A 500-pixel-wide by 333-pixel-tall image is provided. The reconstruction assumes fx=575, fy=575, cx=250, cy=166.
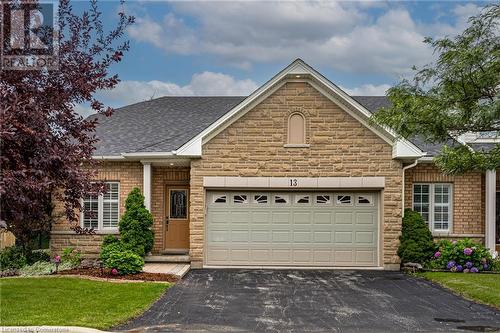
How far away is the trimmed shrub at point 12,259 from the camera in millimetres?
16938

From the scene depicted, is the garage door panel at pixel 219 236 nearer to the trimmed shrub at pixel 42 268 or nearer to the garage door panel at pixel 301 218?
the garage door panel at pixel 301 218

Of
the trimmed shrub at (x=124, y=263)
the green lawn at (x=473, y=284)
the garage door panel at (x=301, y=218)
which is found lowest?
the green lawn at (x=473, y=284)

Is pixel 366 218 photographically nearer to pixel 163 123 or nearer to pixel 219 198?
pixel 219 198

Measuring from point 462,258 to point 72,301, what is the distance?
36.4ft

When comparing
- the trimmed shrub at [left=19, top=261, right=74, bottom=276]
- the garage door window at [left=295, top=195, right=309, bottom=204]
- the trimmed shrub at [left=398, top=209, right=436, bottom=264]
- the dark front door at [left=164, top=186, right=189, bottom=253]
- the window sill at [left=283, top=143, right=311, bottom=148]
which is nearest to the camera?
Answer: the trimmed shrub at [left=19, top=261, right=74, bottom=276]

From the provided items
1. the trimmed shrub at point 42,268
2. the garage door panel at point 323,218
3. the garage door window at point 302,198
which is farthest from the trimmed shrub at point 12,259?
the garage door panel at point 323,218

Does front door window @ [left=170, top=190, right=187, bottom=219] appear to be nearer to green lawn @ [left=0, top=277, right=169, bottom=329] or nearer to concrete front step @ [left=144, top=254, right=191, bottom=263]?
concrete front step @ [left=144, top=254, right=191, bottom=263]

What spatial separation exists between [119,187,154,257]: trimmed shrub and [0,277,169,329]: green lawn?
10.5ft

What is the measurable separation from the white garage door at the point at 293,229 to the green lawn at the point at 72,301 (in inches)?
178

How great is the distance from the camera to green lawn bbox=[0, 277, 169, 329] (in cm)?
941

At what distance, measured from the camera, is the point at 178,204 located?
768 inches

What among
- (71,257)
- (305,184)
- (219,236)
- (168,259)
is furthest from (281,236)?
(71,257)

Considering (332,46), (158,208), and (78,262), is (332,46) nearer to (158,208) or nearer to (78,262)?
(158,208)

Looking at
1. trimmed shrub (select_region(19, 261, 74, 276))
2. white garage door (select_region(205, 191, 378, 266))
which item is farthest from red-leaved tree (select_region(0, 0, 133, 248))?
white garage door (select_region(205, 191, 378, 266))
